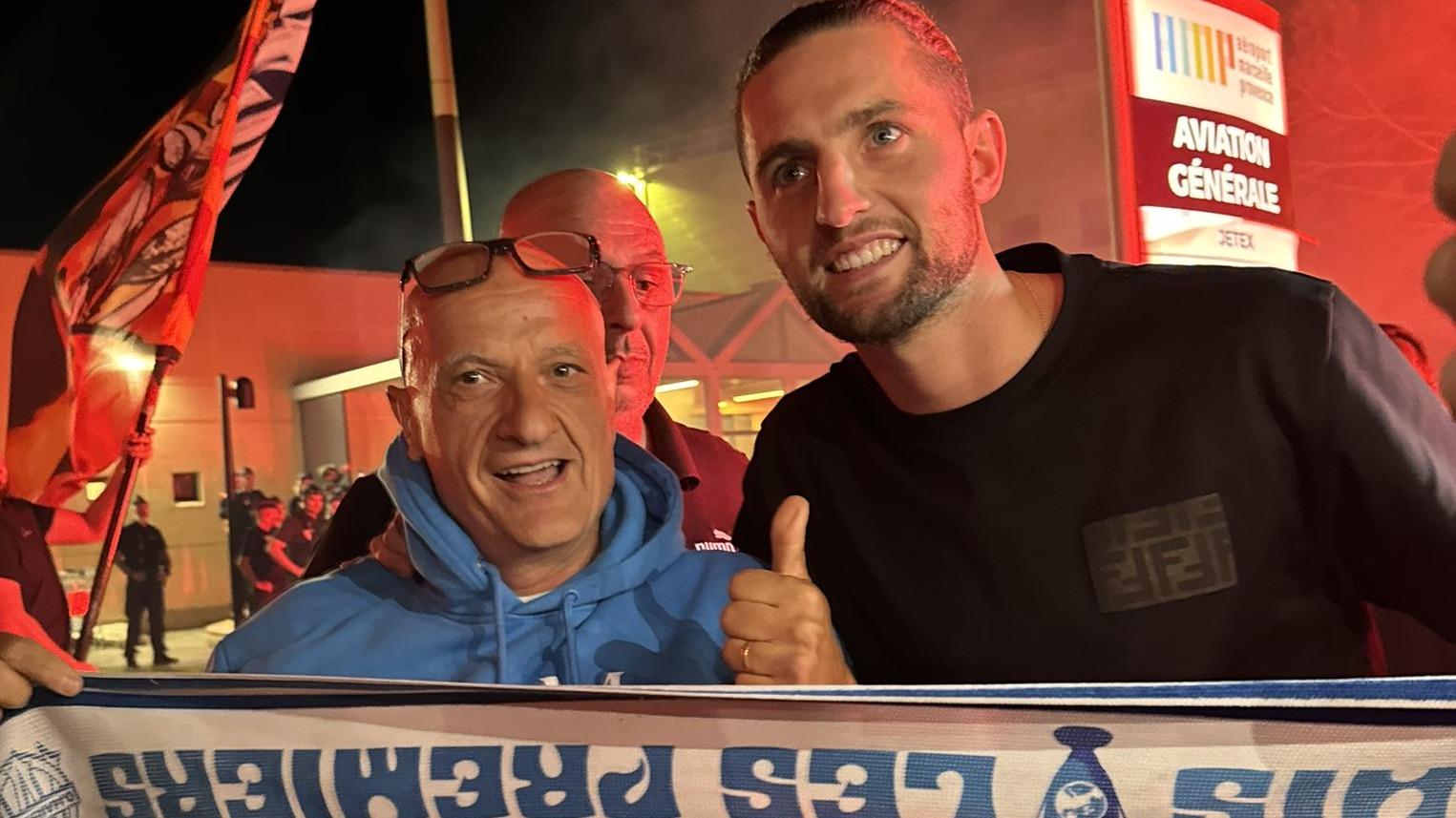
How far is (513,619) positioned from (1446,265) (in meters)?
1.97

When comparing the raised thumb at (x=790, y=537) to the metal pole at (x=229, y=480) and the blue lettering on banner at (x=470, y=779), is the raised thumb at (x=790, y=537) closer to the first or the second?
the blue lettering on banner at (x=470, y=779)

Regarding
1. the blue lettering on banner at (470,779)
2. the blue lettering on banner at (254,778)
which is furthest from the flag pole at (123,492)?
the blue lettering on banner at (470,779)

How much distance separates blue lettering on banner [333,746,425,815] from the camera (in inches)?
55.2

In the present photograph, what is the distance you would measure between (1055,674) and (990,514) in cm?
25

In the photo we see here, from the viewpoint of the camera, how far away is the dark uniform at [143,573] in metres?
2.98

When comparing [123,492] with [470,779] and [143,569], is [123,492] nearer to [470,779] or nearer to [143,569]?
[143,569]

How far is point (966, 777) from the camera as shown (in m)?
1.19

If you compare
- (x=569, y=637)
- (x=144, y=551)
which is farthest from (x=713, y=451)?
(x=144, y=551)

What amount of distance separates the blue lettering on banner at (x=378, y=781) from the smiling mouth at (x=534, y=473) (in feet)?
1.37

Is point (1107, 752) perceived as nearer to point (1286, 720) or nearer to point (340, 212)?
point (1286, 720)

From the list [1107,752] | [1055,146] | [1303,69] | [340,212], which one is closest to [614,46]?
[340,212]

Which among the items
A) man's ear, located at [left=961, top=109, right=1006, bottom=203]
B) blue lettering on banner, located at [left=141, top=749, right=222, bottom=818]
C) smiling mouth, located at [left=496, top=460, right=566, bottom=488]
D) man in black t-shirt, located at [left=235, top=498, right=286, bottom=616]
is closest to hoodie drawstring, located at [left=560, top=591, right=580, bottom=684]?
smiling mouth, located at [left=496, top=460, right=566, bottom=488]

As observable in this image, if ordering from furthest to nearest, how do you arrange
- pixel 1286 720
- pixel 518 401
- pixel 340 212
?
pixel 340 212 < pixel 518 401 < pixel 1286 720

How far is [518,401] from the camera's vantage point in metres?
1.62
